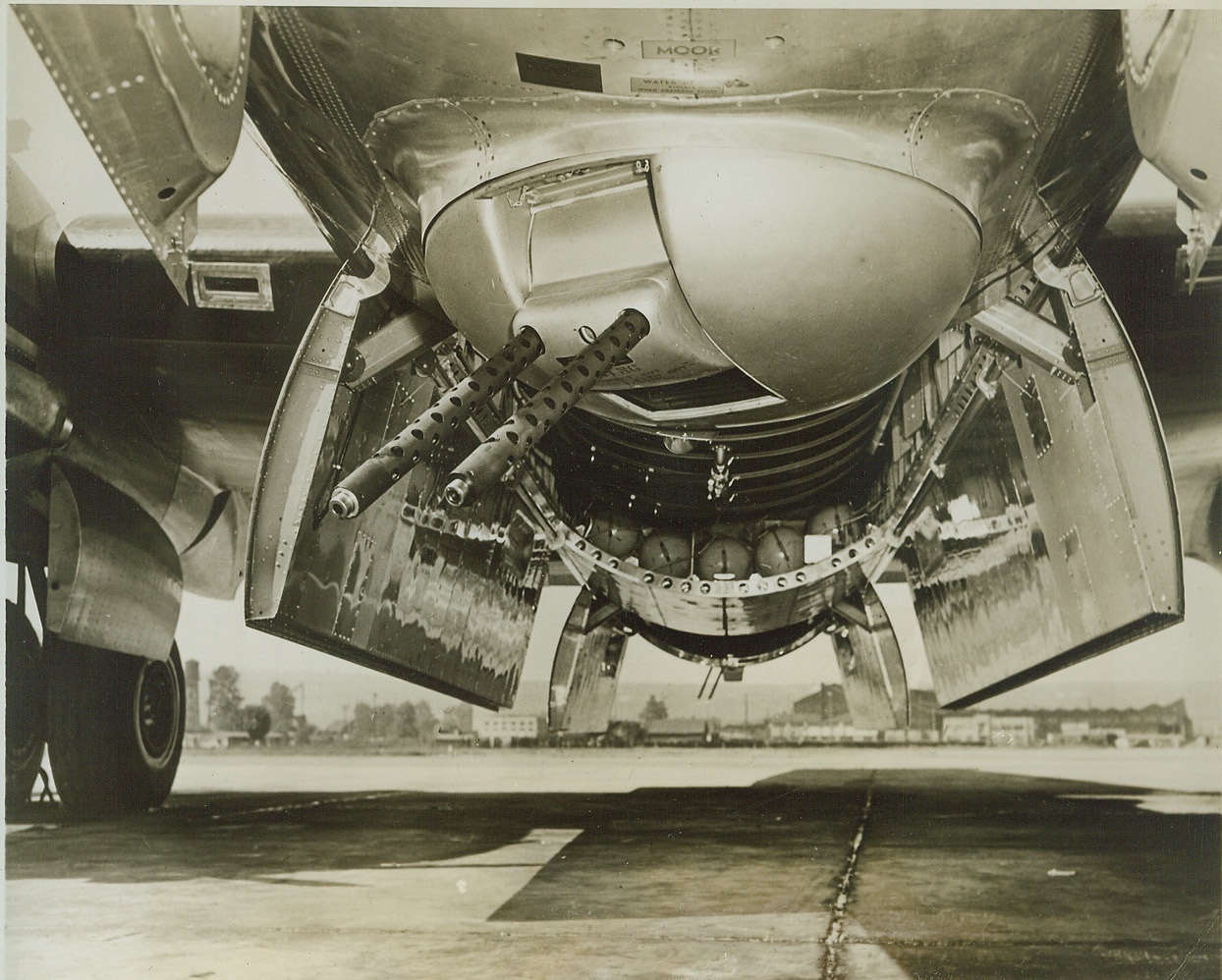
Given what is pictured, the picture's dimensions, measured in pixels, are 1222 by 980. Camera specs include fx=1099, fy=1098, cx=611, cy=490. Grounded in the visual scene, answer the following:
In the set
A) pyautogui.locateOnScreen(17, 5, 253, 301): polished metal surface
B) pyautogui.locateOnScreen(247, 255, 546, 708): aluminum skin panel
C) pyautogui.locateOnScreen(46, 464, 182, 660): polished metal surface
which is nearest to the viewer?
pyautogui.locateOnScreen(17, 5, 253, 301): polished metal surface

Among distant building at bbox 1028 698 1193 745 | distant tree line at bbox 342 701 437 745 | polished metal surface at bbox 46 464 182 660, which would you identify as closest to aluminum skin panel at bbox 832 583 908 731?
distant building at bbox 1028 698 1193 745

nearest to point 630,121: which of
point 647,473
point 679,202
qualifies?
point 679,202

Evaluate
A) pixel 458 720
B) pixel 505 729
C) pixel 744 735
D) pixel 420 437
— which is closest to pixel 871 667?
pixel 744 735

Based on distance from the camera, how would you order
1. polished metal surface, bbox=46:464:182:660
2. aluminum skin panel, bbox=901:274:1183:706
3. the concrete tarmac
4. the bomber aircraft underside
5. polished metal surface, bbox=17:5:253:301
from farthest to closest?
polished metal surface, bbox=46:464:182:660 → aluminum skin panel, bbox=901:274:1183:706 → the concrete tarmac → polished metal surface, bbox=17:5:253:301 → the bomber aircraft underside

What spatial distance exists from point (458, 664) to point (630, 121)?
85.3 inches

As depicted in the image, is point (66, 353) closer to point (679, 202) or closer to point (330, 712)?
point (330, 712)

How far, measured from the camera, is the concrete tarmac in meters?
3.43

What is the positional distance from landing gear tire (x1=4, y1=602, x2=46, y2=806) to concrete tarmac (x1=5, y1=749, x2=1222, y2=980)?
0.57 feet

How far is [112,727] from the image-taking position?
13.8 ft

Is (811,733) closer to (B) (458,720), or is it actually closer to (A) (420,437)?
(B) (458,720)

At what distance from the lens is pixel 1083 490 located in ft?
12.3

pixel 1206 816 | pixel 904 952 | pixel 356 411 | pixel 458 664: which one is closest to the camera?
pixel 904 952

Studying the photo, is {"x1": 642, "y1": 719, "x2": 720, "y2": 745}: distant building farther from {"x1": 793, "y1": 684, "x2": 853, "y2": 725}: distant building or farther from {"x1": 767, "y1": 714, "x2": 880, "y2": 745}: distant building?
{"x1": 793, "y1": 684, "x2": 853, "y2": 725}: distant building

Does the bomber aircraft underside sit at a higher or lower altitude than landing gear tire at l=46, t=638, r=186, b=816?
higher
